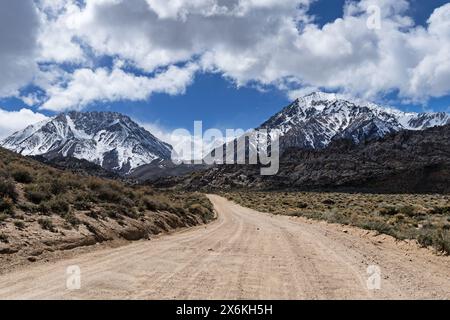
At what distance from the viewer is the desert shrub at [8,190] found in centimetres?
1725

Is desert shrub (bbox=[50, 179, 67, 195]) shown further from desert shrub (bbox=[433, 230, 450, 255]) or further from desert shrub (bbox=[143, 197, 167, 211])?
desert shrub (bbox=[433, 230, 450, 255])

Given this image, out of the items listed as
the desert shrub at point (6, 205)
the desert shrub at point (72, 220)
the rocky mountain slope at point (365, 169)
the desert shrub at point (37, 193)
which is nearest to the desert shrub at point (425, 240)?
the desert shrub at point (72, 220)

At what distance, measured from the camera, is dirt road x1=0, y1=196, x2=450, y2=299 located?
884 centimetres

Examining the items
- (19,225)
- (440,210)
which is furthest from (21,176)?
(440,210)

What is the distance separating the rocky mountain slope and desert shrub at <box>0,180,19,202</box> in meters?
114

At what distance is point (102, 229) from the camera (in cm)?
1811

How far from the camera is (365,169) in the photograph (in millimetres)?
147000

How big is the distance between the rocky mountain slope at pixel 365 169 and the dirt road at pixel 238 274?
111384 mm

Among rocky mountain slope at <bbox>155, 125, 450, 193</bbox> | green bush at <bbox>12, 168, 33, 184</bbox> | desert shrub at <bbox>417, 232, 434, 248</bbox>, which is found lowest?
desert shrub at <bbox>417, 232, 434, 248</bbox>

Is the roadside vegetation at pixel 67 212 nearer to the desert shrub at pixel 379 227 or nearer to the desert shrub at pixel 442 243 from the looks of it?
the desert shrub at pixel 379 227

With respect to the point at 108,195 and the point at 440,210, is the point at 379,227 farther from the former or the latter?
the point at 440,210

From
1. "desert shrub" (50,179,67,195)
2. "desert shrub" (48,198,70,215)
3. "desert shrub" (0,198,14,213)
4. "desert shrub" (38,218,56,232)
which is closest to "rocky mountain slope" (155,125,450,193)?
"desert shrub" (50,179,67,195)

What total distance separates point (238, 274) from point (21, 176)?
557 inches
